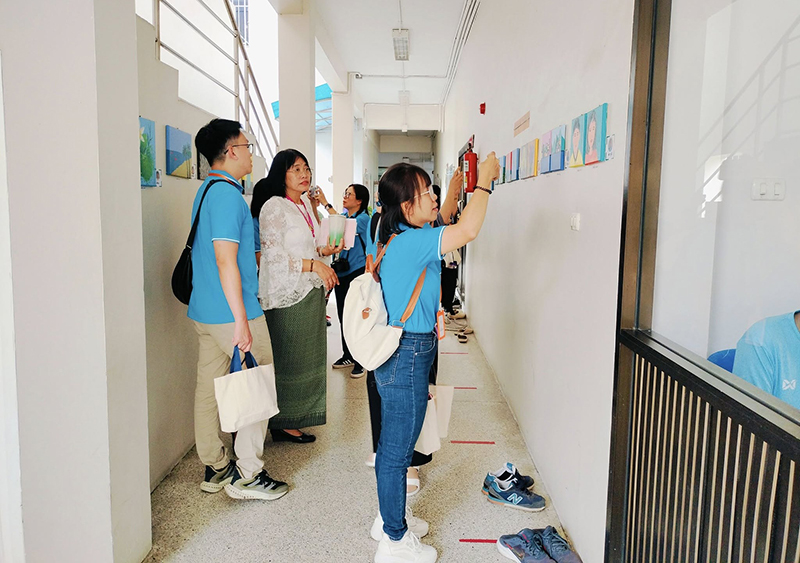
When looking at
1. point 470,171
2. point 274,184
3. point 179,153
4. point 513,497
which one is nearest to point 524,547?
point 513,497

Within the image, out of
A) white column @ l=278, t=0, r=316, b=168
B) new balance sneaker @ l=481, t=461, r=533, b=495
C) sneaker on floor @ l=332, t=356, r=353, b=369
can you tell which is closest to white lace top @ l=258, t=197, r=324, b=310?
new balance sneaker @ l=481, t=461, r=533, b=495

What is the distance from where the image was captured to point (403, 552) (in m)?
2.06

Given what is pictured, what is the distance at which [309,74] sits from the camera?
5.72 meters

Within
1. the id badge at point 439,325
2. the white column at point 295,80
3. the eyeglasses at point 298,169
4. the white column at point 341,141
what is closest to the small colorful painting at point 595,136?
the id badge at point 439,325

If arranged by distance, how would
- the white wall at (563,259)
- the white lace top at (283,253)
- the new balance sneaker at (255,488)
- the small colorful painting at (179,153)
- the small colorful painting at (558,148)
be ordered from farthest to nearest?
the white lace top at (283,253) → the small colorful painting at (179,153) → the new balance sneaker at (255,488) → the small colorful painting at (558,148) → the white wall at (563,259)

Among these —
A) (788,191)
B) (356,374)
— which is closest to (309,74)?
(356,374)

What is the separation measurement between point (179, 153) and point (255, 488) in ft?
5.32

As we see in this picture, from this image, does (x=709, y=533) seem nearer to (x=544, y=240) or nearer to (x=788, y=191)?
(x=788, y=191)

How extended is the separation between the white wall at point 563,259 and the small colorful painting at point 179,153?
69.8 inches

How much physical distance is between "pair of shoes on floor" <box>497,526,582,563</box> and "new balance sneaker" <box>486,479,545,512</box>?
0.73 feet

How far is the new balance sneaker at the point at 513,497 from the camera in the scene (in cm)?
246

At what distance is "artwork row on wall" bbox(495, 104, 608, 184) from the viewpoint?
194 centimetres

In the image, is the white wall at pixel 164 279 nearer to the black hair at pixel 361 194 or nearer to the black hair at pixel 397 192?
the black hair at pixel 397 192

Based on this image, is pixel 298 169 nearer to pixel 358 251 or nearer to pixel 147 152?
pixel 147 152
